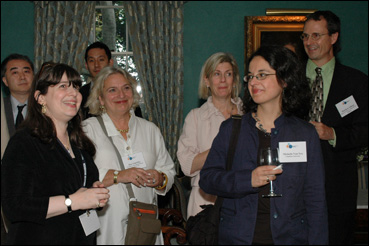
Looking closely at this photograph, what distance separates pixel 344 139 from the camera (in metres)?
2.78

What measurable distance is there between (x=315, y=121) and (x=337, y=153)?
0.28m

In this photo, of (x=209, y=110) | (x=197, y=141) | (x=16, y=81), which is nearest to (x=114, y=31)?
(x=16, y=81)

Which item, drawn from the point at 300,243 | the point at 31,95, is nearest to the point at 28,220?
the point at 31,95

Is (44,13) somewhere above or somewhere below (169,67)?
above

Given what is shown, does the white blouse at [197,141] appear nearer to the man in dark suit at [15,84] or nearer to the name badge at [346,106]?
the name badge at [346,106]

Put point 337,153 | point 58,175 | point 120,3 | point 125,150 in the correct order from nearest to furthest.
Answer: point 58,175, point 337,153, point 125,150, point 120,3

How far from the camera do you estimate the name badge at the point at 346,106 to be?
284cm

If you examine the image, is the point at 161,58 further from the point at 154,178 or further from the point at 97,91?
the point at 154,178

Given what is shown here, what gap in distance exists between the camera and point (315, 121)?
9.50 ft

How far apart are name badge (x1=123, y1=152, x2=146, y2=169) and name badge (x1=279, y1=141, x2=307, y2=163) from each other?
4.26ft

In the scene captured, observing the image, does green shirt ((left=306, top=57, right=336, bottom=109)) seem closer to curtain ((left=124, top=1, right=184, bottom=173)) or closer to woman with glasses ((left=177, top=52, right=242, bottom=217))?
woman with glasses ((left=177, top=52, right=242, bottom=217))

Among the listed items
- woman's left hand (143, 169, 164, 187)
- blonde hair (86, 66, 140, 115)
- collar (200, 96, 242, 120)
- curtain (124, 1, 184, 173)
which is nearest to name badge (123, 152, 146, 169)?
woman's left hand (143, 169, 164, 187)

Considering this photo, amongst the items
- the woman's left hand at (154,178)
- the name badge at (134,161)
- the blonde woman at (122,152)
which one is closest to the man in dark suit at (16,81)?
the blonde woman at (122,152)

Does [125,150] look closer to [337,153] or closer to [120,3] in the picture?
[337,153]
